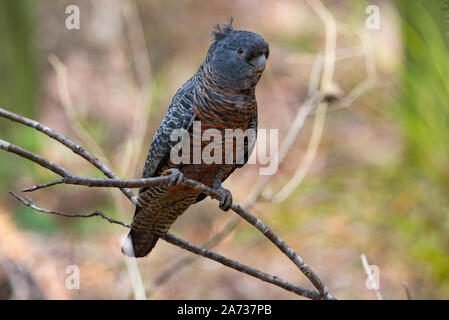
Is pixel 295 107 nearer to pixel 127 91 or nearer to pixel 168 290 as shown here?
pixel 127 91

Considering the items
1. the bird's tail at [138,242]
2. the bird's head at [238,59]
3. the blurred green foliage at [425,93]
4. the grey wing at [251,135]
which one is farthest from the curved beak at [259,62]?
the blurred green foliage at [425,93]

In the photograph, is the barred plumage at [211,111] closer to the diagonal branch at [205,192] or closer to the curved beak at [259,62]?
the curved beak at [259,62]

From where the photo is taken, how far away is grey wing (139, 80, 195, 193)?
329 centimetres

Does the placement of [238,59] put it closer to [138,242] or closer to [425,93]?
[138,242]

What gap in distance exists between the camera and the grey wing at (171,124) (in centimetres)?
329

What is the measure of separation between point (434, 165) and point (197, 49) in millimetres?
5664

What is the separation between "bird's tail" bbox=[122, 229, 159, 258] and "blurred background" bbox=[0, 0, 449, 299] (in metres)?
0.56

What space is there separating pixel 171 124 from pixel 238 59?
0.61 m

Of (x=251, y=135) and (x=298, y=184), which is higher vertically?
(x=251, y=135)

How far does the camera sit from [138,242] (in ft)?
12.3

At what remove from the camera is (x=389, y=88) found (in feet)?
23.3

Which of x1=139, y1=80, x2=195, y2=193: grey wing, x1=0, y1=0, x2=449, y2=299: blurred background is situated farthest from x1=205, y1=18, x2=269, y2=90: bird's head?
x1=0, y1=0, x2=449, y2=299: blurred background

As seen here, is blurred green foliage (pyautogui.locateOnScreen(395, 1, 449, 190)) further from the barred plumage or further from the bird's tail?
the bird's tail

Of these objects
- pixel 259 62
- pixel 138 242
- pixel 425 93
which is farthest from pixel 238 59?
pixel 425 93
